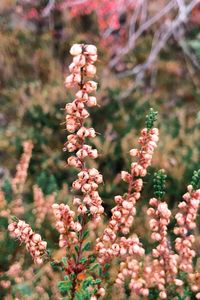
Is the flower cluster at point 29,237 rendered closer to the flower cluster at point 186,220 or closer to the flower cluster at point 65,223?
the flower cluster at point 65,223

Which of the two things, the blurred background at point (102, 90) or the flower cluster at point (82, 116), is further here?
the blurred background at point (102, 90)

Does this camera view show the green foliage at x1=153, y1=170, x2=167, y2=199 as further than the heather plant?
Yes

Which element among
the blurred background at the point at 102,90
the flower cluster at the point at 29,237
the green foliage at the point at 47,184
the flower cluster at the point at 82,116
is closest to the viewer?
the flower cluster at the point at 82,116

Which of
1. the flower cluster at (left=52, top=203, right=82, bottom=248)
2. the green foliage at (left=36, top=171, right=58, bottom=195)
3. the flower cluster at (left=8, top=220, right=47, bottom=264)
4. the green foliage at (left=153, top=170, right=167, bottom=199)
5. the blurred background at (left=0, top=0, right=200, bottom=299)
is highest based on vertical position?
the blurred background at (left=0, top=0, right=200, bottom=299)

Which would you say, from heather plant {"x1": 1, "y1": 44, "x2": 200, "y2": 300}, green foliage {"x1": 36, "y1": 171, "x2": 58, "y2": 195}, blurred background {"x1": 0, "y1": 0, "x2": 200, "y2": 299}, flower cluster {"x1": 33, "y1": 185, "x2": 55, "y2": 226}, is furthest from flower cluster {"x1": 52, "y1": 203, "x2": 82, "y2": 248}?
green foliage {"x1": 36, "y1": 171, "x2": 58, "y2": 195}

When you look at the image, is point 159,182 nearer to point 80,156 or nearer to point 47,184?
point 80,156

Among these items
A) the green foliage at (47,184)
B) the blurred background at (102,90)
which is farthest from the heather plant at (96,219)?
the green foliage at (47,184)

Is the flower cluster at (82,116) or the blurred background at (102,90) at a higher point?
the blurred background at (102,90)

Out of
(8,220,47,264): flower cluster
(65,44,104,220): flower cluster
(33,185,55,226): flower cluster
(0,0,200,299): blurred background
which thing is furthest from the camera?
(0,0,200,299): blurred background

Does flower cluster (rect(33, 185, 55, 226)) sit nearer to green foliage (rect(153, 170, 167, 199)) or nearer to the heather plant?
the heather plant
